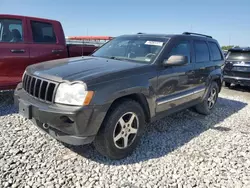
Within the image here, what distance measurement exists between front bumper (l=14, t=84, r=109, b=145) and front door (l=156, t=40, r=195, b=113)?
46.0 inches

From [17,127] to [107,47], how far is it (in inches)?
85.7

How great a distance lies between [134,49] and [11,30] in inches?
109

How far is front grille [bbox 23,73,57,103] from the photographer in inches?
108

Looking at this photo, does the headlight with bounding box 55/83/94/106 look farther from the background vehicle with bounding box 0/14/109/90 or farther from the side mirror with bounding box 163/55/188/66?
the background vehicle with bounding box 0/14/109/90

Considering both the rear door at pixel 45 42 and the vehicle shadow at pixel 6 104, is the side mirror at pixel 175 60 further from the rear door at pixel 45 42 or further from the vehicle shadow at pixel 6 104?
the vehicle shadow at pixel 6 104

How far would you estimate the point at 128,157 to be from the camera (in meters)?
3.20

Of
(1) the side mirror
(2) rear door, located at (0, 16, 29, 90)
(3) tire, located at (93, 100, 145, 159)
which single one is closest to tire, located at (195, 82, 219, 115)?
(1) the side mirror

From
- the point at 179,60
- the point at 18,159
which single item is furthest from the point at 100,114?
the point at 179,60

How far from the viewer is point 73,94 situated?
261 centimetres

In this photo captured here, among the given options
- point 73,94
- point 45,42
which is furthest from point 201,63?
point 45,42

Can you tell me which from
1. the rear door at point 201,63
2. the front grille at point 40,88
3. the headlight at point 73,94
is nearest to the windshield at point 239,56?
the rear door at point 201,63

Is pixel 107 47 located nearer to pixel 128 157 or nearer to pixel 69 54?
pixel 69 54

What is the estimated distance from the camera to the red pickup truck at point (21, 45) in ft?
15.4

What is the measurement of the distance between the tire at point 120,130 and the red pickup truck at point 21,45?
2926mm
